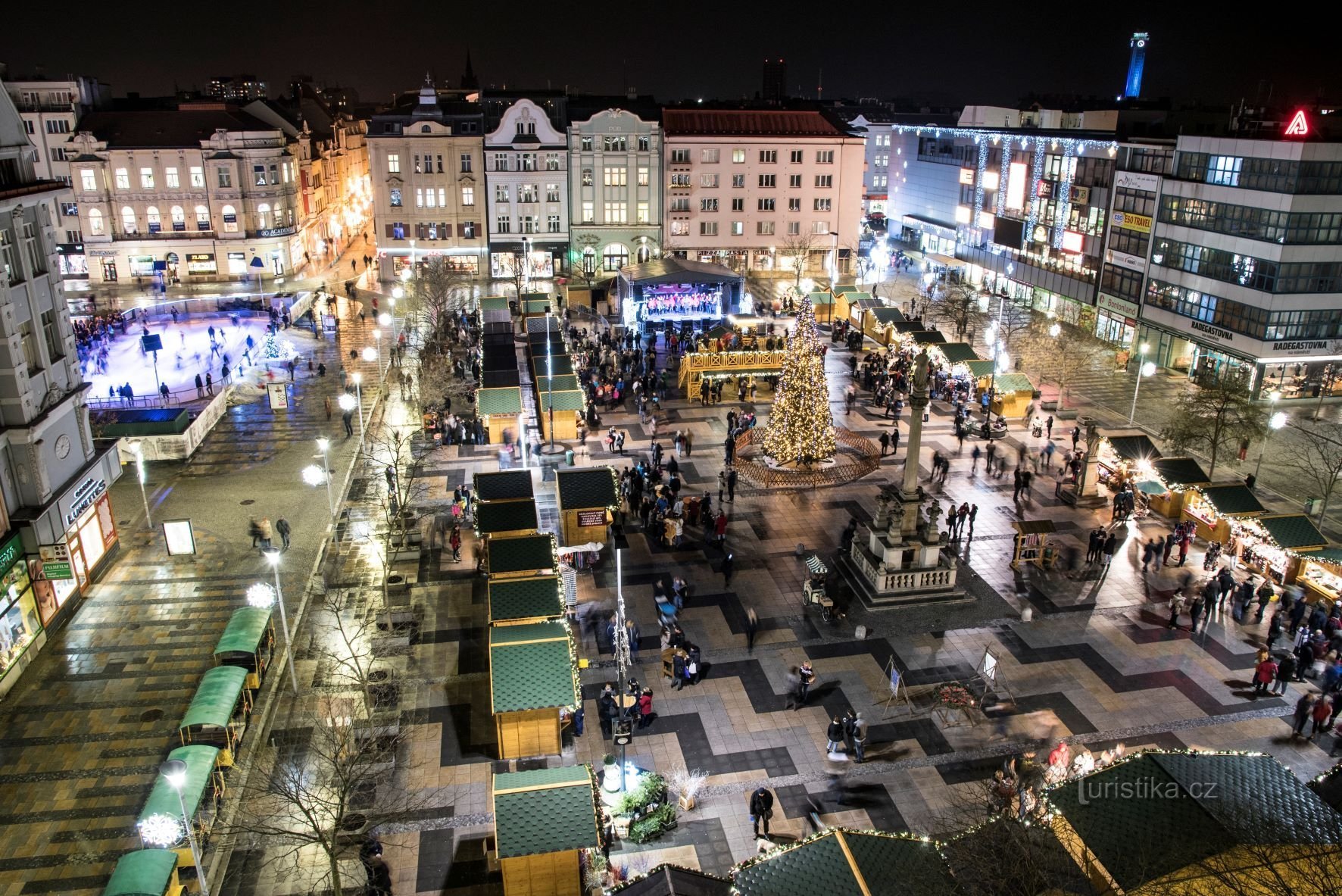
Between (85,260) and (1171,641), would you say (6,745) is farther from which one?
(85,260)

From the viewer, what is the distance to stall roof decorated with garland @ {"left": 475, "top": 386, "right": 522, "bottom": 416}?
39.8m

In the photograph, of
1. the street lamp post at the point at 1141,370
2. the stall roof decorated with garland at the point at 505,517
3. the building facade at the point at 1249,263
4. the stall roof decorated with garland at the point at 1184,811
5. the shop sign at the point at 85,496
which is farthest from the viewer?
the building facade at the point at 1249,263

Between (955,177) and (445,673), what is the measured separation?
70.8 meters

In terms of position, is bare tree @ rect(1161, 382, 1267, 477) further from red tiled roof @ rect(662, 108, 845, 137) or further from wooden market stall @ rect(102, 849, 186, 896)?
red tiled roof @ rect(662, 108, 845, 137)

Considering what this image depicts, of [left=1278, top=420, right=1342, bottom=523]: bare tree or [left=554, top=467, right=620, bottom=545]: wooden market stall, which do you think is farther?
[left=1278, top=420, right=1342, bottom=523]: bare tree

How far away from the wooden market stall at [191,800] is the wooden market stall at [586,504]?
1305 cm

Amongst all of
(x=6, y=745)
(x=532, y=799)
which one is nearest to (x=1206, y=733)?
(x=532, y=799)

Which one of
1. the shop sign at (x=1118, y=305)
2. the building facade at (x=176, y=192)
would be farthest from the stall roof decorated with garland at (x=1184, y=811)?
Answer: the building facade at (x=176, y=192)

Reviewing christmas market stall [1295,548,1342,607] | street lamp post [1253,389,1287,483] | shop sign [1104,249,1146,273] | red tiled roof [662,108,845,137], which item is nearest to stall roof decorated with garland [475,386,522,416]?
christmas market stall [1295,548,1342,607]

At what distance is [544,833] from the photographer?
16.4 m

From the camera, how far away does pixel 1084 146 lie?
6022 centimetres

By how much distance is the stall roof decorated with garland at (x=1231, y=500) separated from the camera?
29.7 m

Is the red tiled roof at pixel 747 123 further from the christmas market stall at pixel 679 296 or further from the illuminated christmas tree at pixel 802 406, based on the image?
the illuminated christmas tree at pixel 802 406

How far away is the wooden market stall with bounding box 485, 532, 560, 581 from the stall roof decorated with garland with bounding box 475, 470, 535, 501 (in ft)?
12.0
